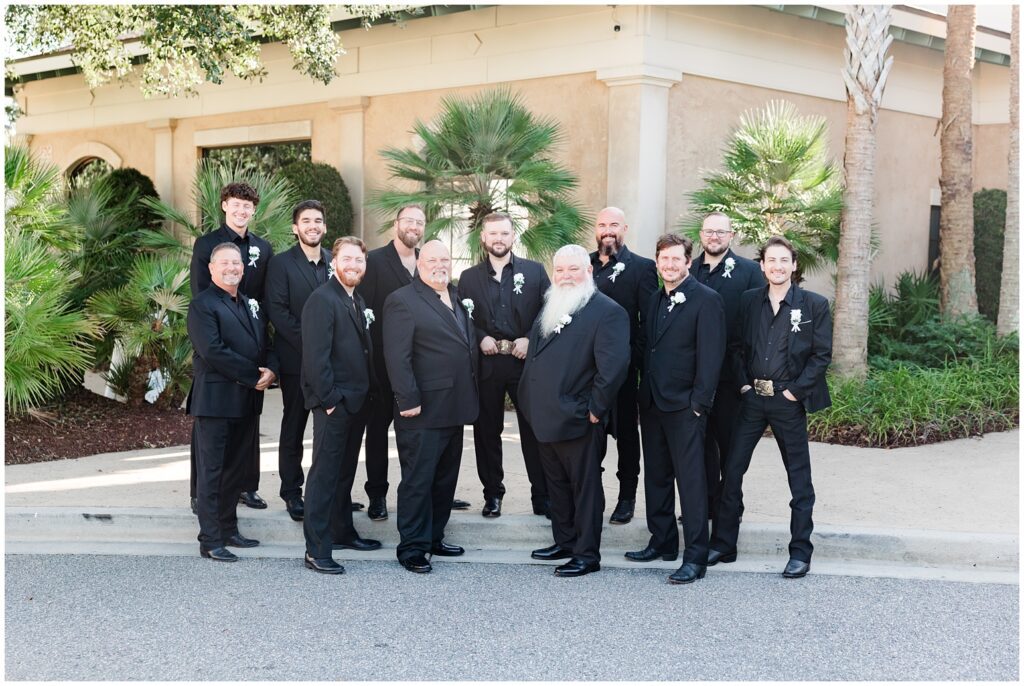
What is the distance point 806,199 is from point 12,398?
812 centimetres

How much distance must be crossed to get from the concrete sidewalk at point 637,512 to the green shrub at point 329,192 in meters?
6.16

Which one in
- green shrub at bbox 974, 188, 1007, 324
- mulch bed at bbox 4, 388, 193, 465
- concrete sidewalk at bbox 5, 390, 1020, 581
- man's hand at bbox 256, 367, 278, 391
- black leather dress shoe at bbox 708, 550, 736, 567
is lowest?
black leather dress shoe at bbox 708, 550, 736, 567

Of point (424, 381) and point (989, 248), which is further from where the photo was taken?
point (989, 248)

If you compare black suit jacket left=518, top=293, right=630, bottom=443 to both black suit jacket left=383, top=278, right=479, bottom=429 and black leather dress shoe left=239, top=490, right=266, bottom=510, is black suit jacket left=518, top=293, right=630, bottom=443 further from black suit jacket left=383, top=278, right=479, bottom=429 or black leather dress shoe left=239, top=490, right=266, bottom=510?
black leather dress shoe left=239, top=490, right=266, bottom=510

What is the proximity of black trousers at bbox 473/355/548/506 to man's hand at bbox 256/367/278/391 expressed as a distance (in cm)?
130

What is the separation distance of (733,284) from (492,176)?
4780mm

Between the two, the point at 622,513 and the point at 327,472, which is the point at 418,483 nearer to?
the point at 327,472

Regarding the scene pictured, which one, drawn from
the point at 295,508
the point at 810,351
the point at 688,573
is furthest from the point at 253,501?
the point at 810,351

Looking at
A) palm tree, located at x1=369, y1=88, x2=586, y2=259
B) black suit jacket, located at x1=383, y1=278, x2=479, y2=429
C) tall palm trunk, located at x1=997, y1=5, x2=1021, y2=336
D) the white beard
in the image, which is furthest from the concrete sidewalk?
tall palm trunk, located at x1=997, y1=5, x2=1021, y2=336

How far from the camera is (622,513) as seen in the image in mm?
6809

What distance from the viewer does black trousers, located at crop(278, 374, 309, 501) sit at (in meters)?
6.84

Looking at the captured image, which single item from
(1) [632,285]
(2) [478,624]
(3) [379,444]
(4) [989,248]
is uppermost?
(4) [989,248]

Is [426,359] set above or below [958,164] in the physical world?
below

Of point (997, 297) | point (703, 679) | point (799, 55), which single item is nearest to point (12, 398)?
point (703, 679)
